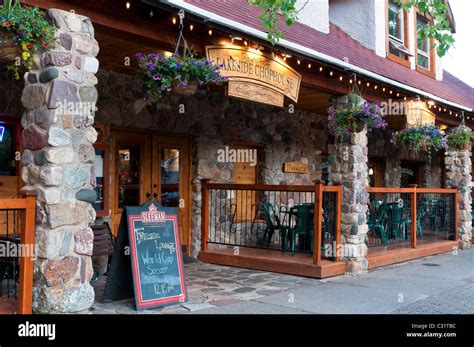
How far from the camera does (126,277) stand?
5.56m

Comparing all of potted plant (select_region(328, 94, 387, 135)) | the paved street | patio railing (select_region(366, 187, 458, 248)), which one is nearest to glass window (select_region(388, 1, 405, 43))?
patio railing (select_region(366, 187, 458, 248))

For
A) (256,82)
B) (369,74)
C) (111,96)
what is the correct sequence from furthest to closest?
(369,74) → (111,96) → (256,82)

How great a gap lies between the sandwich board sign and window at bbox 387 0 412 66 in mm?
8349

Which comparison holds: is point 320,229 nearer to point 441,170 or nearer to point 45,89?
point 45,89

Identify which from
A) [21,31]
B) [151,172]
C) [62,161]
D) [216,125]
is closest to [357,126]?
[216,125]

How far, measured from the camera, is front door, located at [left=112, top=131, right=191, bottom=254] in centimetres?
773

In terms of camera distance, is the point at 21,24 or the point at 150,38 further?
the point at 150,38

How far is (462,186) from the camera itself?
11.5 m

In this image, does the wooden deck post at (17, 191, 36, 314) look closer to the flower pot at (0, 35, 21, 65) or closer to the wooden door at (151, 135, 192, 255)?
the flower pot at (0, 35, 21, 65)

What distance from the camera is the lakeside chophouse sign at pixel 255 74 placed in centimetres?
621

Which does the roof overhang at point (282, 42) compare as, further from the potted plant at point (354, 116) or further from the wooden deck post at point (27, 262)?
the wooden deck post at point (27, 262)

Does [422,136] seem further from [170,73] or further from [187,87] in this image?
[170,73]
